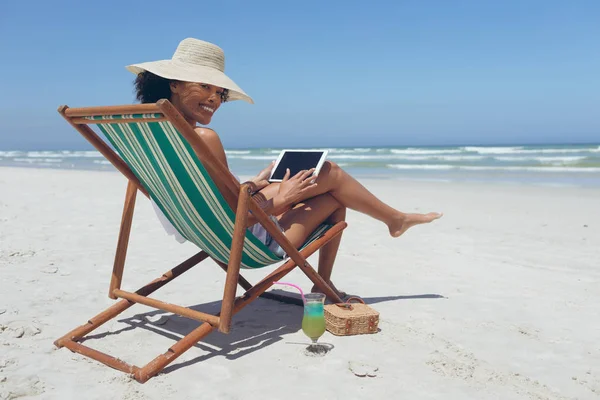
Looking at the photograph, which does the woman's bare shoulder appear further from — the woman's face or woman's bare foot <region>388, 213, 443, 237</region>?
woman's bare foot <region>388, 213, 443, 237</region>

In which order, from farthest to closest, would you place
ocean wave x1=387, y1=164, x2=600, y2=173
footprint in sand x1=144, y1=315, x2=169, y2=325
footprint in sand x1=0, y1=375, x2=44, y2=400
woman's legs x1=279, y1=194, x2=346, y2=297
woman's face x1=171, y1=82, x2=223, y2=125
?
ocean wave x1=387, y1=164, x2=600, y2=173 → footprint in sand x1=144, y1=315, x2=169, y2=325 → woman's legs x1=279, y1=194, x2=346, y2=297 → woman's face x1=171, y1=82, x2=223, y2=125 → footprint in sand x1=0, y1=375, x2=44, y2=400

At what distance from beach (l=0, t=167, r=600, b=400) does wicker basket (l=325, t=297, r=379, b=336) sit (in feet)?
0.20

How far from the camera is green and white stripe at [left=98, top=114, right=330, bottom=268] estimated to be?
97.7 inches

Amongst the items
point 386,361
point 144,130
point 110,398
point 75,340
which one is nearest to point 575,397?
point 386,361

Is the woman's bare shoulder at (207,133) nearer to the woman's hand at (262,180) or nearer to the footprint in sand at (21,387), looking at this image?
the woman's hand at (262,180)

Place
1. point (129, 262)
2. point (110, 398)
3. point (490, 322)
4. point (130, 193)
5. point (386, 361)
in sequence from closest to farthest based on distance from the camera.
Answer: point (110, 398)
point (386, 361)
point (130, 193)
point (490, 322)
point (129, 262)

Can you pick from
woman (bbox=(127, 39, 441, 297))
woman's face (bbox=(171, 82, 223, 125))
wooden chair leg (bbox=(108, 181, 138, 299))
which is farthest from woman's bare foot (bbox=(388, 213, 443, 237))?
wooden chair leg (bbox=(108, 181, 138, 299))

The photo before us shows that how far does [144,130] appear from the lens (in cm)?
248

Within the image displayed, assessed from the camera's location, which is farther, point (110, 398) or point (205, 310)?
point (205, 310)

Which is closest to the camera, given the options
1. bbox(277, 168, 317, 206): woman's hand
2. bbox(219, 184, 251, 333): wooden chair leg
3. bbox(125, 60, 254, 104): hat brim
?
bbox(219, 184, 251, 333): wooden chair leg

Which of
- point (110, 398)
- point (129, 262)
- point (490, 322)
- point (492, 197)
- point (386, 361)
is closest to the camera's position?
point (110, 398)

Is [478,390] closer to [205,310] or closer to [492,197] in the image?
[205,310]

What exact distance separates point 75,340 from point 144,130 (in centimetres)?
116

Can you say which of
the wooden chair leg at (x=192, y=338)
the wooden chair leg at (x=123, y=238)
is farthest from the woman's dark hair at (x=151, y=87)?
the wooden chair leg at (x=192, y=338)
